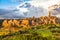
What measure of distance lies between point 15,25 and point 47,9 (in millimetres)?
1335

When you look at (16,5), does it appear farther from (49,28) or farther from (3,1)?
(49,28)

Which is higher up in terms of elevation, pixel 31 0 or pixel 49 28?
pixel 31 0

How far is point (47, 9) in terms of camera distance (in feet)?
29.6

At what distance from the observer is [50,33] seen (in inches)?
342

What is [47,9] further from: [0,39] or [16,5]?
[0,39]

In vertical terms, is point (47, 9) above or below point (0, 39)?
above

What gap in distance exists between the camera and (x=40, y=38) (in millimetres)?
8555

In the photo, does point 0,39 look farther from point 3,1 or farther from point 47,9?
point 47,9

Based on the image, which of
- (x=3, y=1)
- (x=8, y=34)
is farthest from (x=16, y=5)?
(x=8, y=34)

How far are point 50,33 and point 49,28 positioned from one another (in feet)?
0.73

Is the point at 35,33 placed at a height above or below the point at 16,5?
below

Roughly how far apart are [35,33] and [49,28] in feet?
1.87

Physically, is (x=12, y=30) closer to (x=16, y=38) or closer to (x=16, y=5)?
(x=16, y=38)

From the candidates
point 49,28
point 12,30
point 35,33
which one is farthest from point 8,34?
point 49,28
